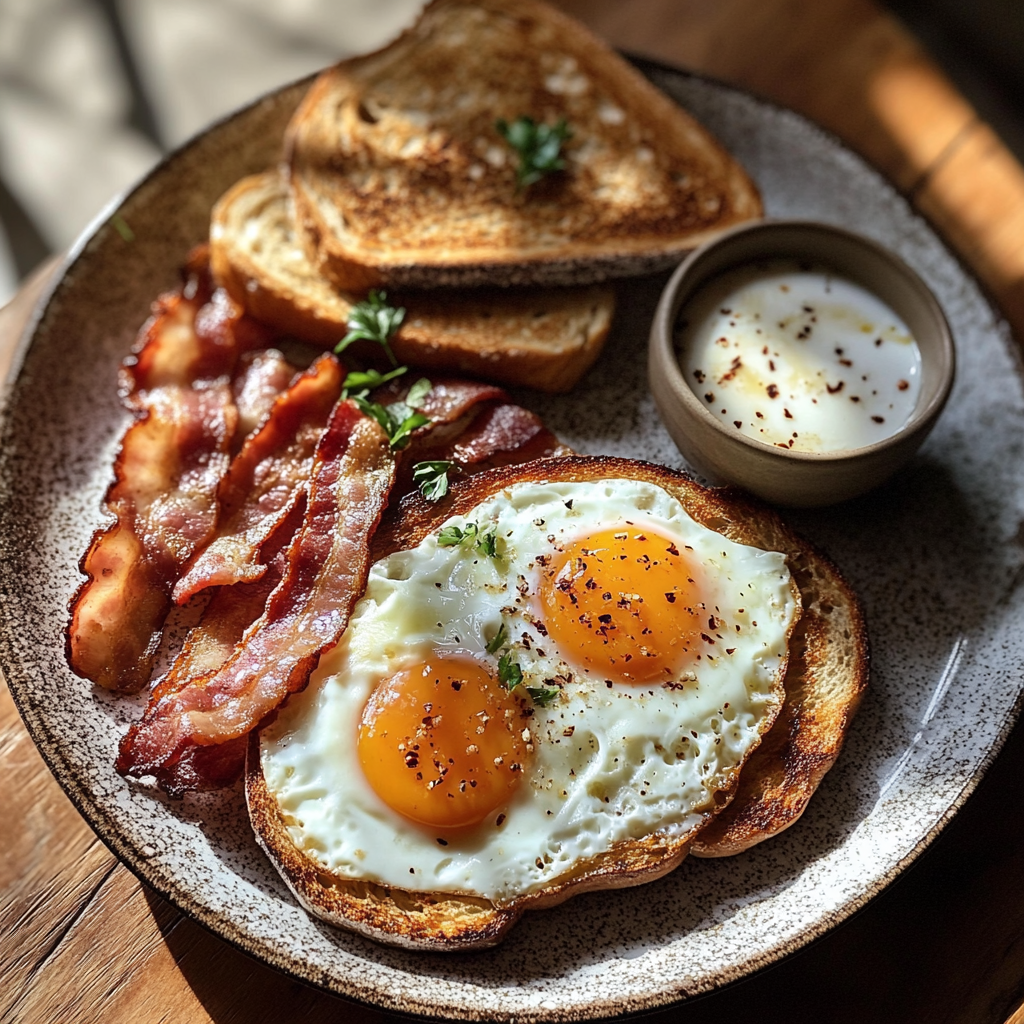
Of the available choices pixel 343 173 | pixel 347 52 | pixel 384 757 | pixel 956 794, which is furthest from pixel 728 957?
pixel 347 52

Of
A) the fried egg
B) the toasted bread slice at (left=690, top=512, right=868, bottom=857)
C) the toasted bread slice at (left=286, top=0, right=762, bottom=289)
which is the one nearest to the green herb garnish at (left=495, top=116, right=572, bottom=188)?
the toasted bread slice at (left=286, top=0, right=762, bottom=289)

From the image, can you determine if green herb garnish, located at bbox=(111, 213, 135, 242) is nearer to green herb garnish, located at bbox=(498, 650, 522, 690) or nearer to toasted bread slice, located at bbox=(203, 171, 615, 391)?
toasted bread slice, located at bbox=(203, 171, 615, 391)

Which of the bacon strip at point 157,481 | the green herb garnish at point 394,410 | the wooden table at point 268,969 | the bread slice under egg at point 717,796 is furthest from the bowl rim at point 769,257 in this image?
the bacon strip at point 157,481

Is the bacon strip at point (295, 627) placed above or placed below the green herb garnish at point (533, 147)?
below

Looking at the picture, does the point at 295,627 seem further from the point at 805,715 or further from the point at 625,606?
the point at 805,715

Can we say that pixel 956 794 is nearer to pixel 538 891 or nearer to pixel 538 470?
pixel 538 891

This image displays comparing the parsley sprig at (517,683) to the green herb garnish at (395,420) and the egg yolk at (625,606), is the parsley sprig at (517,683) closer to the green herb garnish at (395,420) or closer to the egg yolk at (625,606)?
the egg yolk at (625,606)

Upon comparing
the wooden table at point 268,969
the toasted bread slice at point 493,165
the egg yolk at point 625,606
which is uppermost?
the toasted bread slice at point 493,165
